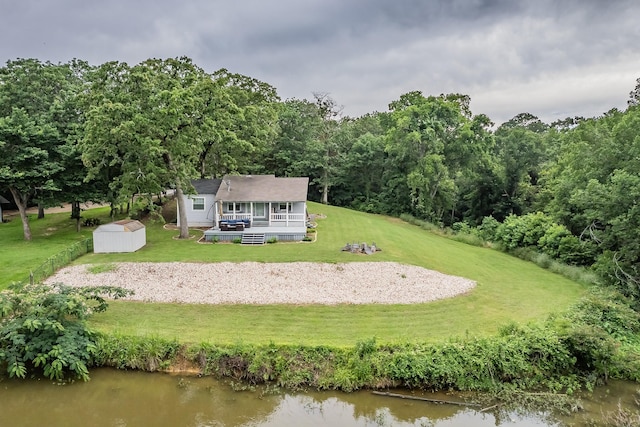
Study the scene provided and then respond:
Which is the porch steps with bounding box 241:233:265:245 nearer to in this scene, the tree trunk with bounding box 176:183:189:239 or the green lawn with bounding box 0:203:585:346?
the green lawn with bounding box 0:203:585:346

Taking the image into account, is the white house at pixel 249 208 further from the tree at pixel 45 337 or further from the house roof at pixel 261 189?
the tree at pixel 45 337

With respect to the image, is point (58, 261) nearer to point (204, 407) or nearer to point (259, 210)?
point (259, 210)

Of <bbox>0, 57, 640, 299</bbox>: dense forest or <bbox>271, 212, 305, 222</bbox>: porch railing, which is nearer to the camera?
<bbox>0, 57, 640, 299</bbox>: dense forest

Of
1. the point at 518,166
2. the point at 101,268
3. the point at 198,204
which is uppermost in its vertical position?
the point at 518,166

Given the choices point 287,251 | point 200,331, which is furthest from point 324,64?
point 200,331

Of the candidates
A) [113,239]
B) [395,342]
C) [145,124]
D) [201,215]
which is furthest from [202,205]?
[395,342]

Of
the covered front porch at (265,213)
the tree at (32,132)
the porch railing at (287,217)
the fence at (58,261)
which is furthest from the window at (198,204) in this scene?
the tree at (32,132)

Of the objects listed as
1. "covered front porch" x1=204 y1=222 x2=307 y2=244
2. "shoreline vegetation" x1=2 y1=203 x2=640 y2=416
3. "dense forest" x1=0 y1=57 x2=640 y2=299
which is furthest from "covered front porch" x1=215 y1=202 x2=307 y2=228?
"shoreline vegetation" x1=2 y1=203 x2=640 y2=416

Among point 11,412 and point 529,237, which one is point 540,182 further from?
point 11,412
